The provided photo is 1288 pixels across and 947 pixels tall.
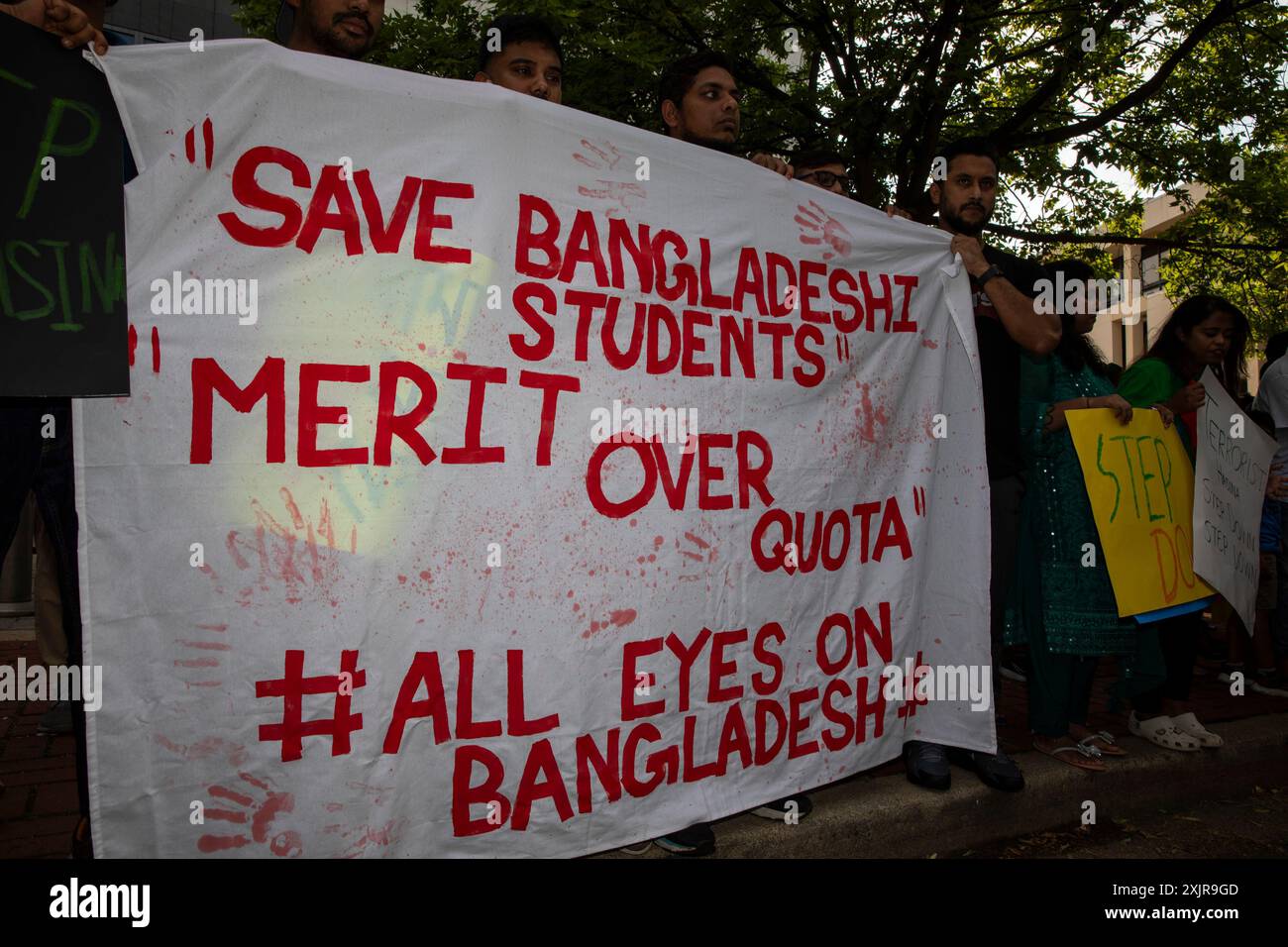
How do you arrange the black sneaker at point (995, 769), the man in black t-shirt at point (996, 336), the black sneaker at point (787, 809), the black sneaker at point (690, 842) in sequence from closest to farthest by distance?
the black sneaker at point (690, 842) < the black sneaker at point (787, 809) < the black sneaker at point (995, 769) < the man in black t-shirt at point (996, 336)

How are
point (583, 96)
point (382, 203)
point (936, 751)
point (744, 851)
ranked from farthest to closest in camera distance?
point (583, 96) → point (936, 751) → point (744, 851) → point (382, 203)

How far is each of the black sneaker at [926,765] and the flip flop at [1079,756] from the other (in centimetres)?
51

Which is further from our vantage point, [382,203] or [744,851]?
[744,851]

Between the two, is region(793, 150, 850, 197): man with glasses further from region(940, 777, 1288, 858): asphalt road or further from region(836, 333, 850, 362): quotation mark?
region(940, 777, 1288, 858): asphalt road

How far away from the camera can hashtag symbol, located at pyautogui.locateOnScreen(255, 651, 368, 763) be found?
2083 millimetres

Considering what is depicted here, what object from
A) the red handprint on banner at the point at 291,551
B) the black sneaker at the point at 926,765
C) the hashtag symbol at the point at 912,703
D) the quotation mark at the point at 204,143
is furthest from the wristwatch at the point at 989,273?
the quotation mark at the point at 204,143

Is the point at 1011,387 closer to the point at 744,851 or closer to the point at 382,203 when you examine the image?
the point at 744,851

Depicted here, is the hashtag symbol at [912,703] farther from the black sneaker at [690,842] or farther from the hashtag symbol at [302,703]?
the hashtag symbol at [302,703]

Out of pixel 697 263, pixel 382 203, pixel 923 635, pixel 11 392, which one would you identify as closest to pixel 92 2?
pixel 382 203

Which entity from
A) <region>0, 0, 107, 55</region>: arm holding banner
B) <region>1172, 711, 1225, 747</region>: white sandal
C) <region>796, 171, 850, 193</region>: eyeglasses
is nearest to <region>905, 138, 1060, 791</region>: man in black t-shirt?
<region>796, 171, 850, 193</region>: eyeglasses

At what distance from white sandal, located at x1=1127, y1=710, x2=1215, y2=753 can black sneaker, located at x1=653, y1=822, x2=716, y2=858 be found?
2.09m

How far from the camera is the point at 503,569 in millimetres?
2332

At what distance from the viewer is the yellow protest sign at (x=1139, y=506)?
3463mm

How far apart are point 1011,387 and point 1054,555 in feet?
2.00
